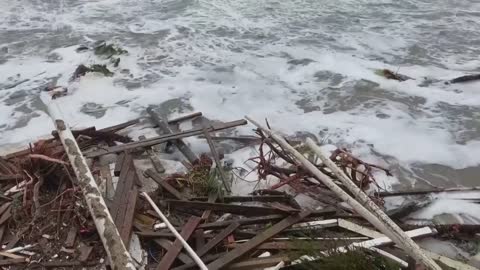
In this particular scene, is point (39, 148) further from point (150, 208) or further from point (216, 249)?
point (216, 249)

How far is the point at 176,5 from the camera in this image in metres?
8.66

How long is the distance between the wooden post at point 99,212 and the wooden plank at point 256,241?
572 mm

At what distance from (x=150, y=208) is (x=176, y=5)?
19.4 ft

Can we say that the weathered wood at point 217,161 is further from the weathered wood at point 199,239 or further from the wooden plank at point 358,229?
the wooden plank at point 358,229

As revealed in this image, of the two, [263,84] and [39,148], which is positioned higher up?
[39,148]

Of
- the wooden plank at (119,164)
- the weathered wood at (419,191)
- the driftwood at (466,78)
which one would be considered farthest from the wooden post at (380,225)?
the driftwood at (466,78)

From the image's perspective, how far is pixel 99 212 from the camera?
→ 129 inches

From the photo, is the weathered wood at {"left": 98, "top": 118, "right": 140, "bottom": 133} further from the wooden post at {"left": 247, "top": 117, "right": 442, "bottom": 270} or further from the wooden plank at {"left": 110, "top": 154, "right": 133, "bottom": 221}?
the wooden post at {"left": 247, "top": 117, "right": 442, "bottom": 270}

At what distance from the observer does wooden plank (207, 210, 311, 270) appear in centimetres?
304

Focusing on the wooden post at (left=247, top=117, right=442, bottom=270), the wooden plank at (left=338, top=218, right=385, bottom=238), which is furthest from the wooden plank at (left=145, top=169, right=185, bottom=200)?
the wooden plank at (left=338, top=218, right=385, bottom=238)

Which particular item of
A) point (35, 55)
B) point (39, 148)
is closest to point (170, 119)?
point (39, 148)

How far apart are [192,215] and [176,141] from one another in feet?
Result: 3.77

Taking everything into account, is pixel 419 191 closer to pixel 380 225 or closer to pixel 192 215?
pixel 380 225

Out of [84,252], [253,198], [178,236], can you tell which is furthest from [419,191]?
[84,252]
